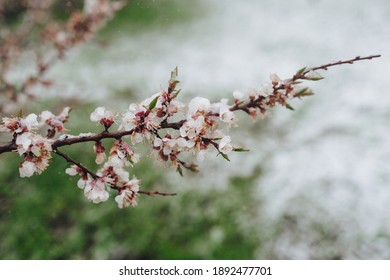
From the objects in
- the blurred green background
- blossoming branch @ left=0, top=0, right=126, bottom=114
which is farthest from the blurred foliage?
the blurred green background

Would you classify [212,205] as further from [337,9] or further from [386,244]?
[337,9]

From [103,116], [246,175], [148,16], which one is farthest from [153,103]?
[148,16]

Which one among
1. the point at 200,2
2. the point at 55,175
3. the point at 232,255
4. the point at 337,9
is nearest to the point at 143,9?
the point at 200,2

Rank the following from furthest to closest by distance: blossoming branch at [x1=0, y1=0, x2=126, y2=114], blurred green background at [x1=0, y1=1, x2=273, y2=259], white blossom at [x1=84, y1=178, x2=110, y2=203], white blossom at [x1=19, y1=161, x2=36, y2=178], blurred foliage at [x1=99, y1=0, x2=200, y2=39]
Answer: blurred foliage at [x1=99, y1=0, x2=200, y2=39] → blossoming branch at [x1=0, y1=0, x2=126, y2=114] → blurred green background at [x1=0, y1=1, x2=273, y2=259] → white blossom at [x1=84, y1=178, x2=110, y2=203] → white blossom at [x1=19, y1=161, x2=36, y2=178]

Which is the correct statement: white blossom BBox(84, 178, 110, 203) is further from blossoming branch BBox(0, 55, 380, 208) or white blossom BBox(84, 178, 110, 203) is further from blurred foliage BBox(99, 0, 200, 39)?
blurred foliage BBox(99, 0, 200, 39)

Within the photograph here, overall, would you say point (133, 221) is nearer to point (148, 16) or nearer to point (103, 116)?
point (103, 116)

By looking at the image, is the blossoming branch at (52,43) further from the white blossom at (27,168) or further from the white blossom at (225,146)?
the white blossom at (225,146)
